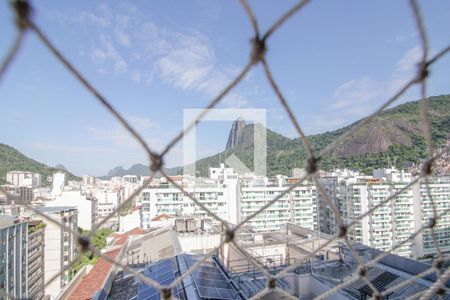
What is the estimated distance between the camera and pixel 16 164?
21469 mm

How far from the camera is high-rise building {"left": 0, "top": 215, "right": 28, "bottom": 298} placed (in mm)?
8422

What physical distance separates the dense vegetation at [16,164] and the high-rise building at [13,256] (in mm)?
8975

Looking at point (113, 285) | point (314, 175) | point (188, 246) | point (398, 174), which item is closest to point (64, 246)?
point (188, 246)

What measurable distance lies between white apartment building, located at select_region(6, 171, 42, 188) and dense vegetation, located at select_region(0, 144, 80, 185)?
378mm

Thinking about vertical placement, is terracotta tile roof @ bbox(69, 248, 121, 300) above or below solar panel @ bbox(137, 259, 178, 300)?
below

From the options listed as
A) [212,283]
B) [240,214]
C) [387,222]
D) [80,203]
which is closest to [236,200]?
[240,214]

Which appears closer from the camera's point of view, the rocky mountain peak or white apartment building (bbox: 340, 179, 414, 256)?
the rocky mountain peak

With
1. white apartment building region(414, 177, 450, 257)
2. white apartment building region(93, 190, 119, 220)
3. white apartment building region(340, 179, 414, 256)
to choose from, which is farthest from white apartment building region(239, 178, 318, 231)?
white apartment building region(93, 190, 119, 220)

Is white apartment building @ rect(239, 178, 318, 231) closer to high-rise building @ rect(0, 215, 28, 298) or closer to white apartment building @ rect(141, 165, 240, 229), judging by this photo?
white apartment building @ rect(141, 165, 240, 229)

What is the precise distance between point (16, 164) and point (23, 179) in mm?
1795

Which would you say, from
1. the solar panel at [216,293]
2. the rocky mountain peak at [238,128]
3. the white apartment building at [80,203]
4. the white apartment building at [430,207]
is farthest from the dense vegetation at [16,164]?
the white apartment building at [430,207]

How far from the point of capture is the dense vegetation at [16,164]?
1908 centimetres

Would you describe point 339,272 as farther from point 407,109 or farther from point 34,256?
point 407,109

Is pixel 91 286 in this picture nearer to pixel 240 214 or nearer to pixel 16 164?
pixel 240 214
